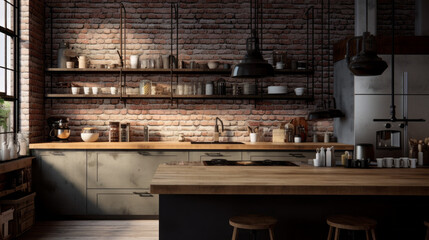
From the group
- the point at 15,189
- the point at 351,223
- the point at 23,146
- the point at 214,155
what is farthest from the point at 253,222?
the point at 23,146

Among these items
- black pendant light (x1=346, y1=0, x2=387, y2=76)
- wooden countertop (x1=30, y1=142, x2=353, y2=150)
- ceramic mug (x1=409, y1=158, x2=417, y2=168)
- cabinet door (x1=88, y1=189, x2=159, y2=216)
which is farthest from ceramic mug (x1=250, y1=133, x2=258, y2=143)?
black pendant light (x1=346, y1=0, x2=387, y2=76)

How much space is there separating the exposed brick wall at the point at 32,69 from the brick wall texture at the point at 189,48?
19cm

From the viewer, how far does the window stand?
488cm

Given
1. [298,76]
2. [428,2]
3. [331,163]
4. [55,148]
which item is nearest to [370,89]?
[298,76]

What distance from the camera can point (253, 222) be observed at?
8.58 ft

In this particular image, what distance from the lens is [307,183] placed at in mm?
2627

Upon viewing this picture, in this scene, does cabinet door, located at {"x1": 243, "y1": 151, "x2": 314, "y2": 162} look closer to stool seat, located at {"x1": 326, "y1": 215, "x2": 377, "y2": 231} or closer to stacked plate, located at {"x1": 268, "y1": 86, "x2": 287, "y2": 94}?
stacked plate, located at {"x1": 268, "y1": 86, "x2": 287, "y2": 94}

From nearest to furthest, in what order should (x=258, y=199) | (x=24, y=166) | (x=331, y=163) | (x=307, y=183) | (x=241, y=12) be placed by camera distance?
(x=307, y=183) < (x=258, y=199) < (x=331, y=163) < (x=24, y=166) < (x=241, y=12)

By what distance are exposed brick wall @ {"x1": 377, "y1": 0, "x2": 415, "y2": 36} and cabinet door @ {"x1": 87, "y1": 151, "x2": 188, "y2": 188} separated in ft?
13.5

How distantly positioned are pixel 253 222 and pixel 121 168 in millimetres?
2940

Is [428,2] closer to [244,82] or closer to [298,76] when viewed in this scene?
[298,76]

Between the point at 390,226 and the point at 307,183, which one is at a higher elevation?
the point at 307,183

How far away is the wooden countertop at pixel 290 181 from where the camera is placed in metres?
2.55

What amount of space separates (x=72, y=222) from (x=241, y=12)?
403cm
